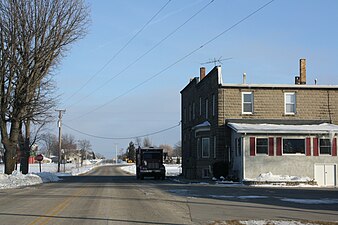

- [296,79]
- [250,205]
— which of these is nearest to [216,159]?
[296,79]

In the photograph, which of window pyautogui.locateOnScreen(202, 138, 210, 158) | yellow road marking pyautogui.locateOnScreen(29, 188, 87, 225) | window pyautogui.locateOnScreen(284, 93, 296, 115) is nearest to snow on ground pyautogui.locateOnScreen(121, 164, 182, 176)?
window pyautogui.locateOnScreen(202, 138, 210, 158)

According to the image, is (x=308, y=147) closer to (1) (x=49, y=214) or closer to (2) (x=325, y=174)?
(2) (x=325, y=174)

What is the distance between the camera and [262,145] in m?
37.6

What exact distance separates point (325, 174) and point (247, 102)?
28.1 ft

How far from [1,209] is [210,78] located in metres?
28.9

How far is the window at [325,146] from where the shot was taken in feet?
125

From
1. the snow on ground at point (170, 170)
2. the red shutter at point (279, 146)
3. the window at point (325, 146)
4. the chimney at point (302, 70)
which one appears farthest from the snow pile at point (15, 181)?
the snow on ground at point (170, 170)

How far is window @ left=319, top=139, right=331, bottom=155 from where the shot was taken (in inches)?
1501

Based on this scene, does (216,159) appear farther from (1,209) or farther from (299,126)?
(1,209)

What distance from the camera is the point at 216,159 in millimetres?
41938

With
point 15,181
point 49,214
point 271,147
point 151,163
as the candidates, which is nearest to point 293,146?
point 271,147

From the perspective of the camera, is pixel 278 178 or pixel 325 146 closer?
pixel 278 178

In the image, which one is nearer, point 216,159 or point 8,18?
point 8,18

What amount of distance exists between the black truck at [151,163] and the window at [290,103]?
1323cm
